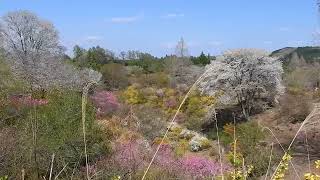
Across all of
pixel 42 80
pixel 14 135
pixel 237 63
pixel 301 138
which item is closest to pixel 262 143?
pixel 301 138

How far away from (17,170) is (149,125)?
15.8 metres

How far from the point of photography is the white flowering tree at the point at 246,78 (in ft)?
105

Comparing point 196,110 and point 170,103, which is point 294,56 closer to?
point 170,103

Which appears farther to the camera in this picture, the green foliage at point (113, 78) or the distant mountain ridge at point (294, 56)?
the green foliage at point (113, 78)

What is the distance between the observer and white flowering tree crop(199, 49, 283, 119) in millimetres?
31906

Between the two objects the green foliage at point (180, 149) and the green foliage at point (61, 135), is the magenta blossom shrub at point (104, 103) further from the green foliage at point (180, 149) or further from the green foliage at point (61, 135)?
the green foliage at point (61, 135)

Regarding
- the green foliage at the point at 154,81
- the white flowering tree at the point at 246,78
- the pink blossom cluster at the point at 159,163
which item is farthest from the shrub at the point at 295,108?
the green foliage at the point at 154,81

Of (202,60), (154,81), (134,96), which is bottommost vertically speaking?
(134,96)

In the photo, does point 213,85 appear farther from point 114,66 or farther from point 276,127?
point 114,66

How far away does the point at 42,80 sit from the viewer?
112ft

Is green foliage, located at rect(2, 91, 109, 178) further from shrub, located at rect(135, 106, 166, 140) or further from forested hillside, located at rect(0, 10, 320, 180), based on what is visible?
shrub, located at rect(135, 106, 166, 140)

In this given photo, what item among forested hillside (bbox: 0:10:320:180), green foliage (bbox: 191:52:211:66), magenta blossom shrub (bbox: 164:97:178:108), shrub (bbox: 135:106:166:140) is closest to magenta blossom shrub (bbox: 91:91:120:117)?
forested hillside (bbox: 0:10:320:180)

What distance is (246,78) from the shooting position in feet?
105

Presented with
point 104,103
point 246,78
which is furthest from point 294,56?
point 104,103
